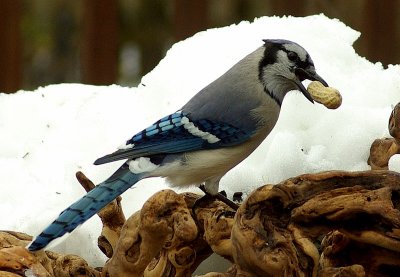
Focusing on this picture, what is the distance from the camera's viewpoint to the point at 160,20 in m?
4.19

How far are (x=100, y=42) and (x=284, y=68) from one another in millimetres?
1205

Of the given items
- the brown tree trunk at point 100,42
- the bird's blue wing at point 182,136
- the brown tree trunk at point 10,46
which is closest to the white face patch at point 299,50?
the bird's blue wing at point 182,136

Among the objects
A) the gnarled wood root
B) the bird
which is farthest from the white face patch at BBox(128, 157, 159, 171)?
the gnarled wood root

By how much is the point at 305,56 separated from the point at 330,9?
1.62 meters

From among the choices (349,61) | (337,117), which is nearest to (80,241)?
(337,117)

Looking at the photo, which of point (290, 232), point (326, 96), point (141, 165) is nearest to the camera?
point (290, 232)

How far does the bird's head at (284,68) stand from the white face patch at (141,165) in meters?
0.24

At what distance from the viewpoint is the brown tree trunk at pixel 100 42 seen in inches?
114

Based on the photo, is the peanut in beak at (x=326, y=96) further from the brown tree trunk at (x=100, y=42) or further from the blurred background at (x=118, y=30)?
the brown tree trunk at (x=100, y=42)

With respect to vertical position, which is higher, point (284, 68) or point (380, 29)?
point (284, 68)

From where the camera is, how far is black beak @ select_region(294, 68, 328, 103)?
1.70m

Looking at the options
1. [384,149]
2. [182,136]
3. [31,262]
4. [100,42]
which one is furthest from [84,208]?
[100,42]

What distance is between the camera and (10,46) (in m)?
2.93

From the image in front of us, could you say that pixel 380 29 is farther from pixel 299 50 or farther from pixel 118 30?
pixel 299 50
